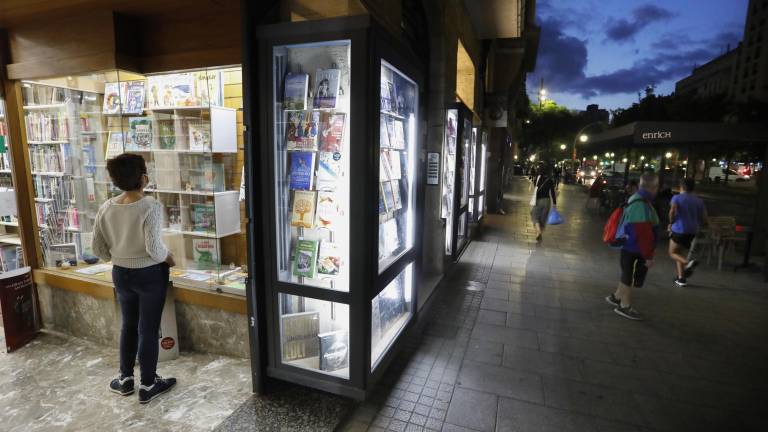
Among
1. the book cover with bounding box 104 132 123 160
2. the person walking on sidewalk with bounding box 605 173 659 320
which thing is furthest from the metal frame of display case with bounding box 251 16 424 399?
the person walking on sidewalk with bounding box 605 173 659 320

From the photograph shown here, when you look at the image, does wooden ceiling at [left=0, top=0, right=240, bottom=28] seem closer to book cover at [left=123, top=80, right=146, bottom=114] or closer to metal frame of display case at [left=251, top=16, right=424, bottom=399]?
book cover at [left=123, top=80, right=146, bottom=114]

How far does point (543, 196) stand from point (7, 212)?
9794 mm

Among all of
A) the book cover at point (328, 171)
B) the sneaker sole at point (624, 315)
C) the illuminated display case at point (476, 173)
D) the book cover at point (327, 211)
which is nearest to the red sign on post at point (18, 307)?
the book cover at point (327, 211)

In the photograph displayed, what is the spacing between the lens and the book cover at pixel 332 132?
2.93 metres

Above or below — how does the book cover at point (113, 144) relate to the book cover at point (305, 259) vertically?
above

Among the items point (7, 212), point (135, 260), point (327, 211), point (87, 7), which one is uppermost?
point (87, 7)

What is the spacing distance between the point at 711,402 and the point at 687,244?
161 inches

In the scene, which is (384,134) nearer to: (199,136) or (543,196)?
(199,136)

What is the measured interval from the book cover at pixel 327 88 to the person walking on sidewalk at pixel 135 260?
61.7 inches

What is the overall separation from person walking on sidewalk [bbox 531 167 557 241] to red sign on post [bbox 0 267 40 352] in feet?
30.9

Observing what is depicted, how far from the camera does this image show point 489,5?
8109mm

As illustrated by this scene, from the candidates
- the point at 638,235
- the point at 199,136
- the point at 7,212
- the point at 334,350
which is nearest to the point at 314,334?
the point at 334,350

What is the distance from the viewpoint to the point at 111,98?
4727 millimetres

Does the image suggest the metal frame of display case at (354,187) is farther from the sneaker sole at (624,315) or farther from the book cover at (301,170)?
the sneaker sole at (624,315)
